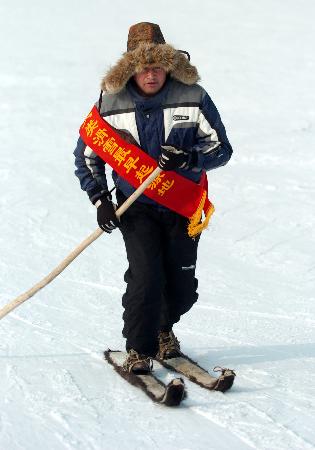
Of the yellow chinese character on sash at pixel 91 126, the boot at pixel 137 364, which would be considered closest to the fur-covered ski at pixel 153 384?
the boot at pixel 137 364

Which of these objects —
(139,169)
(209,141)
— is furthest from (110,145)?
(209,141)

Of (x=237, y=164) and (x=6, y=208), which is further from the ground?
(x=237, y=164)

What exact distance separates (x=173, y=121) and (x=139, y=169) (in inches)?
13.7

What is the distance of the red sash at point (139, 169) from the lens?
476 centimetres

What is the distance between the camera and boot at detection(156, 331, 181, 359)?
518 centimetres

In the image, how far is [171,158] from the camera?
4.50 meters

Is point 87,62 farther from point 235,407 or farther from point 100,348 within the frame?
point 235,407

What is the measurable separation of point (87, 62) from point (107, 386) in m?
11.6

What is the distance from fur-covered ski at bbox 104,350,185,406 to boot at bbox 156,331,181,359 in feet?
0.77

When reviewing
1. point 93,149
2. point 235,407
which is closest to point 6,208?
point 93,149

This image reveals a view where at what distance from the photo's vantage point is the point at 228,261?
810cm

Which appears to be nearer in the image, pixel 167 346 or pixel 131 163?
pixel 131 163

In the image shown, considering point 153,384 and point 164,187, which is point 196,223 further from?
point 153,384

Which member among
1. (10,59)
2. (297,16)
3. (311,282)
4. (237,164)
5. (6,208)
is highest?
(297,16)
